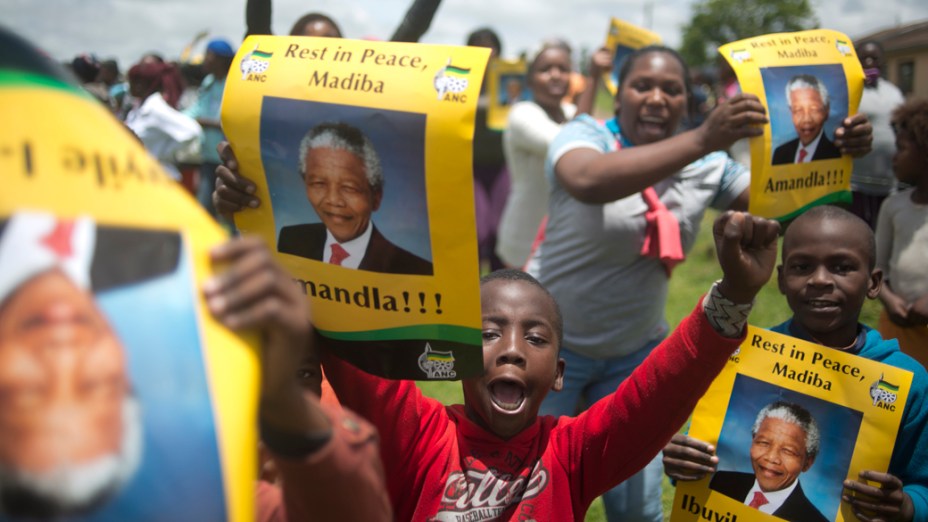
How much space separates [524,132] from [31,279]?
358 cm

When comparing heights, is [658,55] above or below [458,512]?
above

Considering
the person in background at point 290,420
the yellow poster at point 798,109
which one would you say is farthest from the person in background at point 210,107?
the person in background at point 290,420

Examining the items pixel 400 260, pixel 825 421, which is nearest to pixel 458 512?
pixel 400 260

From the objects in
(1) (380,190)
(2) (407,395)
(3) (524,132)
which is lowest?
(2) (407,395)

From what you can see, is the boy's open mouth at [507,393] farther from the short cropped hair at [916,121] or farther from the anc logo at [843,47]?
the short cropped hair at [916,121]

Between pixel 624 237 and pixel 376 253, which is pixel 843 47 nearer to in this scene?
pixel 624 237

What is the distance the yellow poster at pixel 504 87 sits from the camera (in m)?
6.08

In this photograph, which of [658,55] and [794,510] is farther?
[658,55]

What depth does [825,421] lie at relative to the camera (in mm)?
2047

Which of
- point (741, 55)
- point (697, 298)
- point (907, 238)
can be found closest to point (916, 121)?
point (907, 238)

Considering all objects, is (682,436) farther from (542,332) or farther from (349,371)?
(349,371)

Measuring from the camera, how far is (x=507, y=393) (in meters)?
2.00

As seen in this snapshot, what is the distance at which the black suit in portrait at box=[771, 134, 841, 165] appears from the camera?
96.6 inches

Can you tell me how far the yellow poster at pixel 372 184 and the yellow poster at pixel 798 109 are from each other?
117cm
